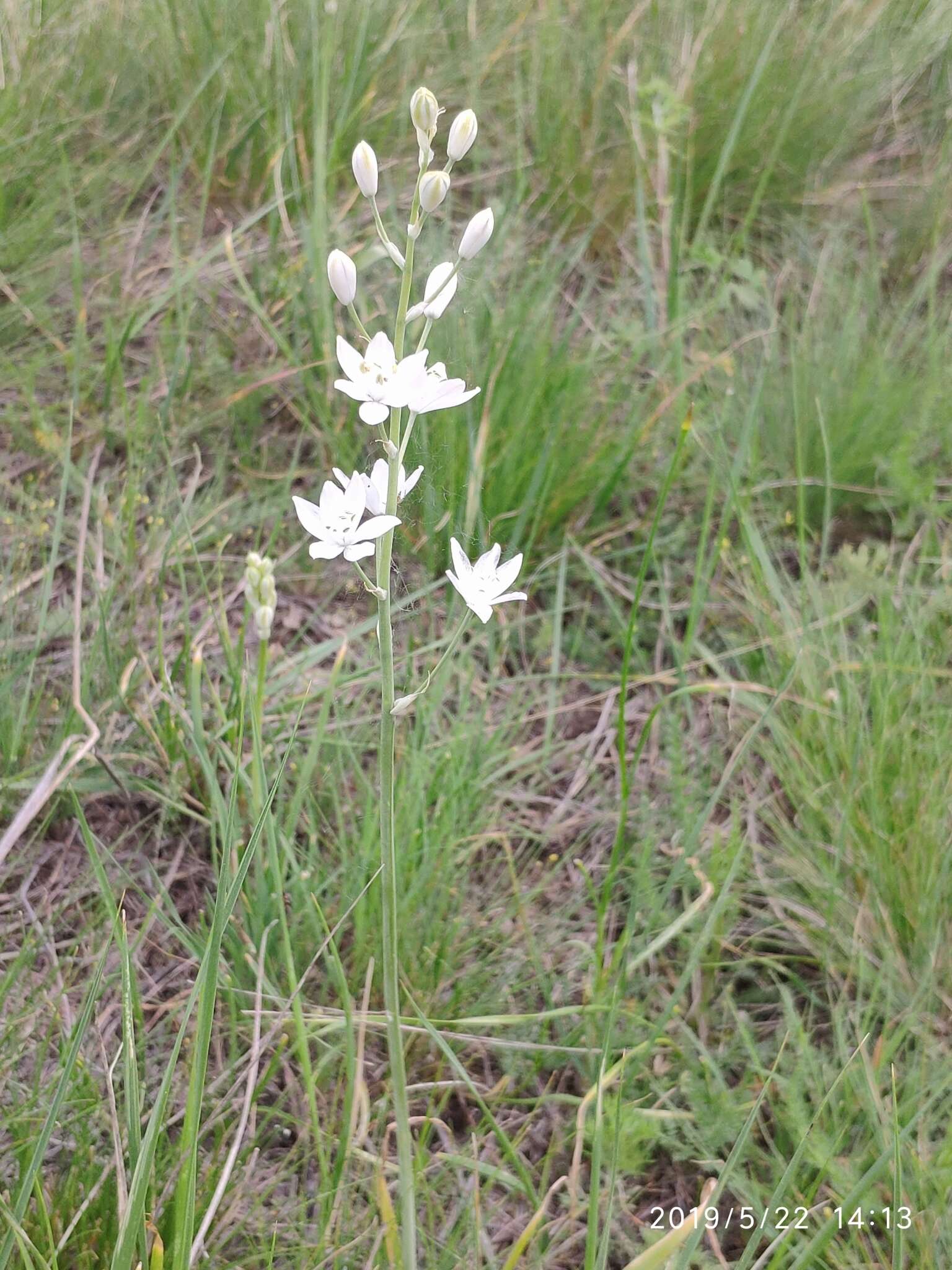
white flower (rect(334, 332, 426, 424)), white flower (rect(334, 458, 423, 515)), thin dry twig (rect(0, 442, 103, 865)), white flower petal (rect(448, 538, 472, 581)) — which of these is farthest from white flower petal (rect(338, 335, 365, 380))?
thin dry twig (rect(0, 442, 103, 865))

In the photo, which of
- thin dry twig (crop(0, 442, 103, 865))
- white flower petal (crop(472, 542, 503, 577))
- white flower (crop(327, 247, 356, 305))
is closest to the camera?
white flower (crop(327, 247, 356, 305))

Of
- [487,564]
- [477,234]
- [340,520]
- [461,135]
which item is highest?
[461,135]

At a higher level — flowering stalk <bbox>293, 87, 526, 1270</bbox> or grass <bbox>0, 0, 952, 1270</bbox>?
flowering stalk <bbox>293, 87, 526, 1270</bbox>

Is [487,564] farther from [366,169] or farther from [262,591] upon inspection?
[366,169]

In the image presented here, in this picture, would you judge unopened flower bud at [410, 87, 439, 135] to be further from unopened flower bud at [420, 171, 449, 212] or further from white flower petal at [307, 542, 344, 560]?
white flower petal at [307, 542, 344, 560]

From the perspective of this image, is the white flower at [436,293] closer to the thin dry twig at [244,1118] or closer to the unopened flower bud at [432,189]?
the unopened flower bud at [432,189]

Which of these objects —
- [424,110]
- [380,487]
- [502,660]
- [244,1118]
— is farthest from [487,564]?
[502,660]

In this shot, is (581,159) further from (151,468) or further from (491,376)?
(151,468)
